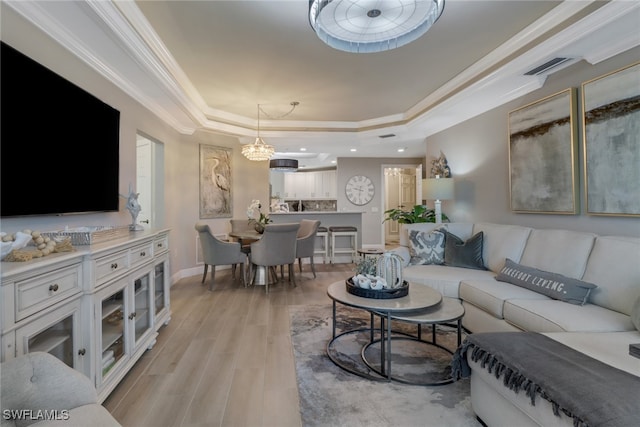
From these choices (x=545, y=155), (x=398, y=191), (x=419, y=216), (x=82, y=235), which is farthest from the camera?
(x=398, y=191)

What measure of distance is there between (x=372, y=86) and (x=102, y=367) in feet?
12.8

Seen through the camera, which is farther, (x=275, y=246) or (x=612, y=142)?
(x=275, y=246)

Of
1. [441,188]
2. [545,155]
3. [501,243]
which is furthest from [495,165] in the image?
[501,243]

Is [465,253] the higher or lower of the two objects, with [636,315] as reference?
higher

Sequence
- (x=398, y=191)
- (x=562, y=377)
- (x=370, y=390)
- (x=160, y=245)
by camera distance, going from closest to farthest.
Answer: (x=562, y=377) < (x=370, y=390) < (x=160, y=245) < (x=398, y=191)

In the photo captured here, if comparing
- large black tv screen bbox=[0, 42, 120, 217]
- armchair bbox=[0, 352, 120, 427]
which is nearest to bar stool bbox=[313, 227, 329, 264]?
large black tv screen bbox=[0, 42, 120, 217]

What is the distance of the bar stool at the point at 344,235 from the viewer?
620cm

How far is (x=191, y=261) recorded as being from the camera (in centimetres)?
531

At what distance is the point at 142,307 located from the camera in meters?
2.59

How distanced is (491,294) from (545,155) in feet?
5.30

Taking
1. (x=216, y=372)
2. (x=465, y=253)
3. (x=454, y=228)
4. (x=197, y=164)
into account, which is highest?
(x=197, y=164)

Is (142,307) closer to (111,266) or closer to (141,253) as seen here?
(141,253)

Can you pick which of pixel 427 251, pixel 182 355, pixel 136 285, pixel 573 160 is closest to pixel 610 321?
pixel 573 160

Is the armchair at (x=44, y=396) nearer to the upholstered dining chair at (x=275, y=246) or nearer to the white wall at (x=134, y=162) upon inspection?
the white wall at (x=134, y=162)
